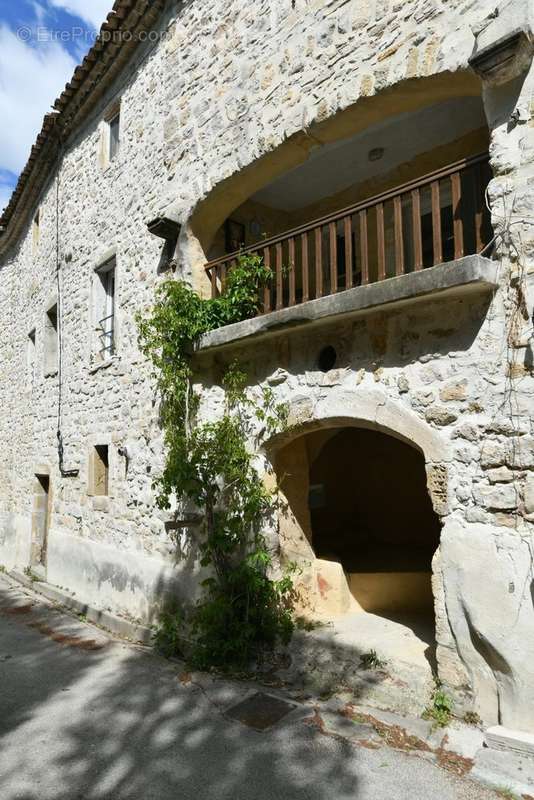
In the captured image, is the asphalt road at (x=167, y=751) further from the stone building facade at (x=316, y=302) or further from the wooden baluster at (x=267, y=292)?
the wooden baluster at (x=267, y=292)

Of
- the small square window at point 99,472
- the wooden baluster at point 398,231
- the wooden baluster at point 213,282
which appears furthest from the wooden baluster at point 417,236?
the small square window at point 99,472

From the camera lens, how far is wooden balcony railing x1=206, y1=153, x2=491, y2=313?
12.2 feet

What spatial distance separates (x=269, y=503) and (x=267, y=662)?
133cm

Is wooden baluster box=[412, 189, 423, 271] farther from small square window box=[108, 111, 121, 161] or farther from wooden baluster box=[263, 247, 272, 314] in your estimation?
small square window box=[108, 111, 121, 161]

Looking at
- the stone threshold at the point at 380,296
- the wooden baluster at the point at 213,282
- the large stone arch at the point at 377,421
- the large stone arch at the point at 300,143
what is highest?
the large stone arch at the point at 300,143

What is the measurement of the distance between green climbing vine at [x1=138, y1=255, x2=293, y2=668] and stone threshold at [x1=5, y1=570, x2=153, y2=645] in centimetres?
43

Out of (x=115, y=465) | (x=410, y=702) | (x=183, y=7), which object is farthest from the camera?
(x=115, y=465)

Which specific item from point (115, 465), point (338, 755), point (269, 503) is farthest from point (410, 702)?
point (115, 465)

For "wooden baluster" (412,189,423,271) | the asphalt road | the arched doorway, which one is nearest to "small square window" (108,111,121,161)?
the arched doorway

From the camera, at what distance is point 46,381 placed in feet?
31.9

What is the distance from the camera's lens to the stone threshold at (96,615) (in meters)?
5.87

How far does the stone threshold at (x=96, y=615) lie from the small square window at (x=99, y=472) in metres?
1.49

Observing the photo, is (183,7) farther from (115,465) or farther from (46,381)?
(46,381)

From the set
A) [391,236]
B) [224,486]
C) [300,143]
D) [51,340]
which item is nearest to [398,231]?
[300,143]
